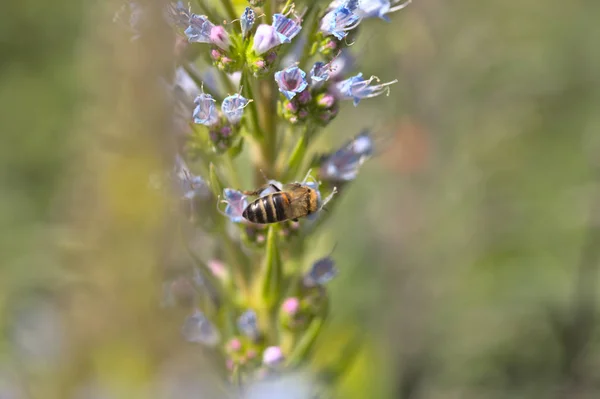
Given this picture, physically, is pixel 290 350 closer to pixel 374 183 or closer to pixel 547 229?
pixel 374 183

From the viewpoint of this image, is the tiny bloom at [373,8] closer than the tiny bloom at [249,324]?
Yes

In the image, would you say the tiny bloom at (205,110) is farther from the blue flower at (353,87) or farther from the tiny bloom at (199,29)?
the blue flower at (353,87)

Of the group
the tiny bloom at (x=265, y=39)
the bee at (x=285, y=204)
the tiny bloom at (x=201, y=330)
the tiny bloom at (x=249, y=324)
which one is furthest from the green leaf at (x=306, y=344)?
the tiny bloom at (x=265, y=39)

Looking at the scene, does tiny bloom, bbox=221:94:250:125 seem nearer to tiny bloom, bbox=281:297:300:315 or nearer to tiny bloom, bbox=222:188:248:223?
tiny bloom, bbox=222:188:248:223

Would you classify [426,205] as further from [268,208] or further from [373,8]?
[268,208]

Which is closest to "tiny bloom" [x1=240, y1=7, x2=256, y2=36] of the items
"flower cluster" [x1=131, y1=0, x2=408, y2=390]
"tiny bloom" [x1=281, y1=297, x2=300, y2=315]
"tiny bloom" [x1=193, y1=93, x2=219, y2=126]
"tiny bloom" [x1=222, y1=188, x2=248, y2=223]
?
"flower cluster" [x1=131, y1=0, x2=408, y2=390]

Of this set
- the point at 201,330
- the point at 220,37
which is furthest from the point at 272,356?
the point at 220,37

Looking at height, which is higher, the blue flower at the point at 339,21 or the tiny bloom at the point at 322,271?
the blue flower at the point at 339,21
